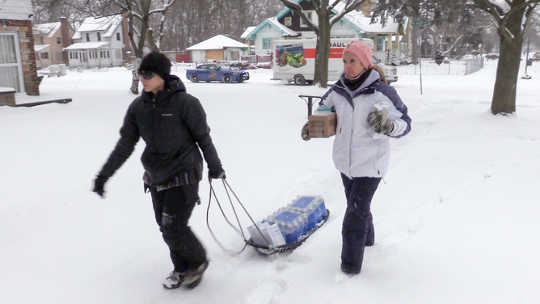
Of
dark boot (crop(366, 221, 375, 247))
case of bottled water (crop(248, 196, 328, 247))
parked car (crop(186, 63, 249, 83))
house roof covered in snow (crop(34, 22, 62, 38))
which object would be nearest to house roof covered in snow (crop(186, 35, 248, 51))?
parked car (crop(186, 63, 249, 83))

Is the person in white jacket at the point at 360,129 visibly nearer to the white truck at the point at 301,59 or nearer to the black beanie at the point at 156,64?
the black beanie at the point at 156,64

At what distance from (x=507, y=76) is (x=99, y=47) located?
190 feet

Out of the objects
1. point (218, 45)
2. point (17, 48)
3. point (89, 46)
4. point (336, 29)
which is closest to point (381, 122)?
point (17, 48)

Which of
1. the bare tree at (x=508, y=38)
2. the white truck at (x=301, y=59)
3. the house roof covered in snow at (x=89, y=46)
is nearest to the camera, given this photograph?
the bare tree at (x=508, y=38)

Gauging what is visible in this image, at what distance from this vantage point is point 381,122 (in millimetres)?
3145

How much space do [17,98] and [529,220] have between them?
14600 millimetres

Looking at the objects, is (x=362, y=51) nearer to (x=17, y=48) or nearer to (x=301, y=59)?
(x=17, y=48)

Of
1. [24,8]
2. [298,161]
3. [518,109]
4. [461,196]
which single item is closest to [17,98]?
[24,8]

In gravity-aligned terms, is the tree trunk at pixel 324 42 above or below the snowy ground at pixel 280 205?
above

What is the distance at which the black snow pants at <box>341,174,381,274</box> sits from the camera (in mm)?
3465

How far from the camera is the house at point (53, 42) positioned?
6244 centimetres

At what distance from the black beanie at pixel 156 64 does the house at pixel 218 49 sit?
4833 cm

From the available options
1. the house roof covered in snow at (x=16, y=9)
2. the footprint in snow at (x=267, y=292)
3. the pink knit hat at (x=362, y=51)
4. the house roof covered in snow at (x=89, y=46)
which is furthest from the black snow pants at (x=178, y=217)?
the house roof covered in snow at (x=89, y=46)

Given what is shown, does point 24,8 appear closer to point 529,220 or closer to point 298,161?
point 298,161
